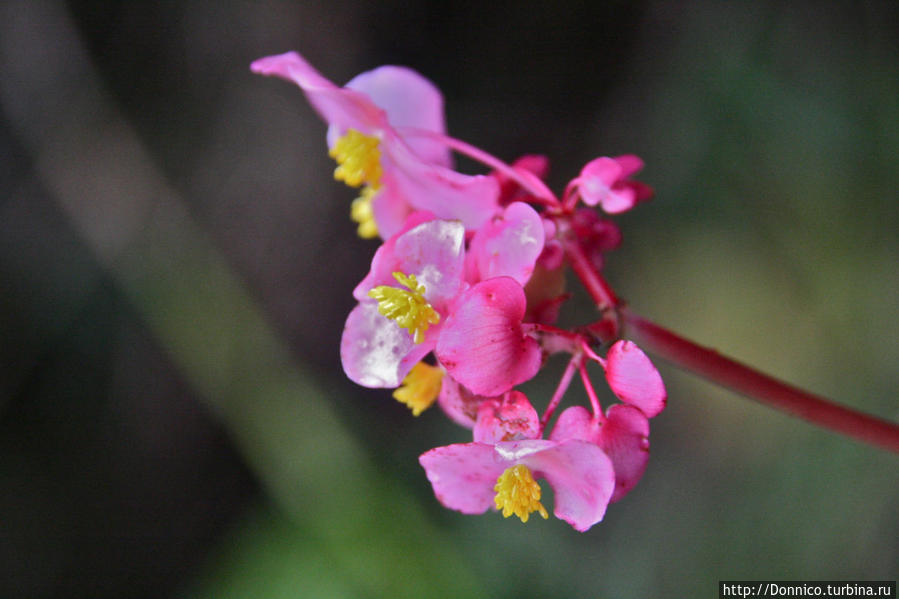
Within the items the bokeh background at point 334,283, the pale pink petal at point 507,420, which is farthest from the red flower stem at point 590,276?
the bokeh background at point 334,283

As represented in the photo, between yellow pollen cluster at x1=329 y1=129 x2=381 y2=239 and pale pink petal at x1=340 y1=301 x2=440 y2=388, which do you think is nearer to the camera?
pale pink petal at x1=340 y1=301 x2=440 y2=388

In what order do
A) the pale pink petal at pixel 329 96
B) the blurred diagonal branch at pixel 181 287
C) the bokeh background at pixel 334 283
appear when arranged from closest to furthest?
the pale pink petal at pixel 329 96 → the bokeh background at pixel 334 283 → the blurred diagonal branch at pixel 181 287

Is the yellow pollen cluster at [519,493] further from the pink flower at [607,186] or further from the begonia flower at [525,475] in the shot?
the pink flower at [607,186]

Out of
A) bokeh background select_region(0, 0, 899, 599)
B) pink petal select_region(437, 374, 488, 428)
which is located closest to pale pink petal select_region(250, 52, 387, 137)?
pink petal select_region(437, 374, 488, 428)

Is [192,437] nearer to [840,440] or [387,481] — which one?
[387,481]

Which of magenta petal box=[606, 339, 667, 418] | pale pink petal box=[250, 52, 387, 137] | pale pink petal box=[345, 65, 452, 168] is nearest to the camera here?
magenta petal box=[606, 339, 667, 418]

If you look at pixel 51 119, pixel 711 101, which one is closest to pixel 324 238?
pixel 51 119

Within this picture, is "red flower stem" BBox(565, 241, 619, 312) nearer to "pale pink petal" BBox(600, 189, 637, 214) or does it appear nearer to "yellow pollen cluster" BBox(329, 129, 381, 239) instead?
"pale pink petal" BBox(600, 189, 637, 214)
